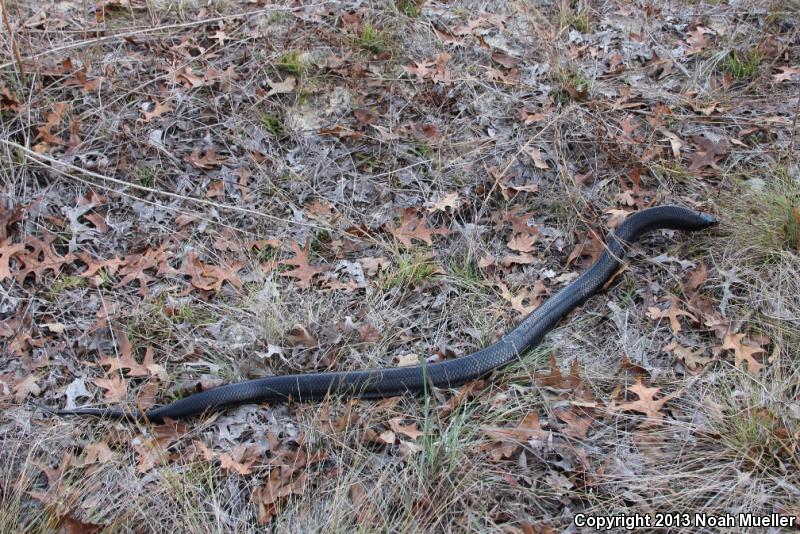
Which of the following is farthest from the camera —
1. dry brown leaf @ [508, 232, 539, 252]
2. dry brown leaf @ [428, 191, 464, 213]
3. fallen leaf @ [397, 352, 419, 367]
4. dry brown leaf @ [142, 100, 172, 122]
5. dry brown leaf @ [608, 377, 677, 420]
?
dry brown leaf @ [142, 100, 172, 122]

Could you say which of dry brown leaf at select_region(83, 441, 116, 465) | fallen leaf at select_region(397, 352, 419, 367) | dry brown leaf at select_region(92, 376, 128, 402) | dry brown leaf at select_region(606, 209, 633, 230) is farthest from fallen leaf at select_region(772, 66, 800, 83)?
dry brown leaf at select_region(83, 441, 116, 465)

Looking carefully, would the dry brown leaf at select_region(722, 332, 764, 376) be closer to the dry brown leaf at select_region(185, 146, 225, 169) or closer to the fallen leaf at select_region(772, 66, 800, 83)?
the fallen leaf at select_region(772, 66, 800, 83)

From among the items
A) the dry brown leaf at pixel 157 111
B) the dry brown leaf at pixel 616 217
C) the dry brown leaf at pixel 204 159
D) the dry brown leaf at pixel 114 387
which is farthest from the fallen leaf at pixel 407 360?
the dry brown leaf at pixel 157 111

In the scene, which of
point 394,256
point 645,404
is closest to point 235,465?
point 394,256

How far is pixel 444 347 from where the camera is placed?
3.78m

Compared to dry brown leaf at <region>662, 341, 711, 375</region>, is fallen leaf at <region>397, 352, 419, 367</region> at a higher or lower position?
lower

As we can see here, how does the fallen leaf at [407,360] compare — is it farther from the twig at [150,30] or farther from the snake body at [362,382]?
the twig at [150,30]

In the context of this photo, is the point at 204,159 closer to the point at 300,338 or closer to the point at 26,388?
the point at 300,338

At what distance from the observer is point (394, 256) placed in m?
4.23

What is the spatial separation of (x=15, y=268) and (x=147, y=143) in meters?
1.27

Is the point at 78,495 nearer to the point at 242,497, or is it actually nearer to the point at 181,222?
the point at 242,497

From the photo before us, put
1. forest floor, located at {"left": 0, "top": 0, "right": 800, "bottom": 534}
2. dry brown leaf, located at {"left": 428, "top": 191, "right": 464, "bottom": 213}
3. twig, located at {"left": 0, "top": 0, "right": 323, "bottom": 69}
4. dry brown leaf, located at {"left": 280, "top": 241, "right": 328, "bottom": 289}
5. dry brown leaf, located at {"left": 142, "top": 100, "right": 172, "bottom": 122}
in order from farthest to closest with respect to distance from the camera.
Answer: twig, located at {"left": 0, "top": 0, "right": 323, "bottom": 69}
dry brown leaf, located at {"left": 142, "top": 100, "right": 172, "bottom": 122}
dry brown leaf, located at {"left": 428, "top": 191, "right": 464, "bottom": 213}
dry brown leaf, located at {"left": 280, "top": 241, "right": 328, "bottom": 289}
forest floor, located at {"left": 0, "top": 0, "right": 800, "bottom": 534}

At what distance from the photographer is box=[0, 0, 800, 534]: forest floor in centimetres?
303

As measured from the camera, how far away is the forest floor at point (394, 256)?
119 inches
